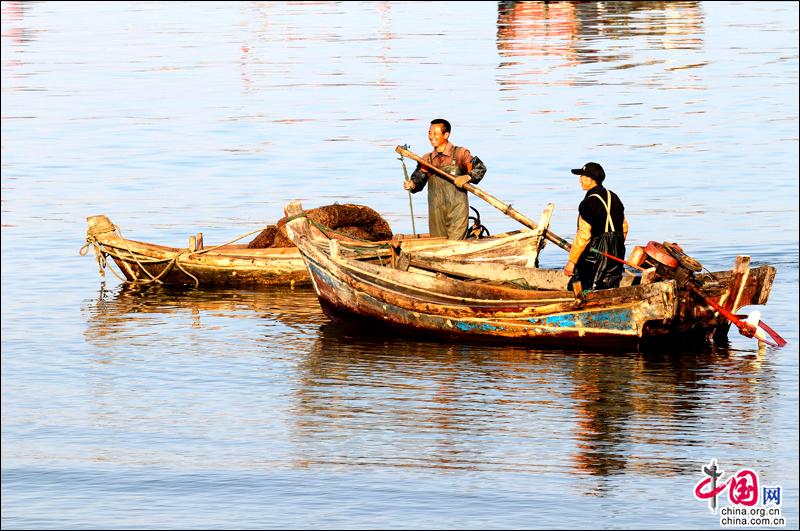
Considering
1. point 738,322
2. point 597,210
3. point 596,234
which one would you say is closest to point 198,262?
point 596,234

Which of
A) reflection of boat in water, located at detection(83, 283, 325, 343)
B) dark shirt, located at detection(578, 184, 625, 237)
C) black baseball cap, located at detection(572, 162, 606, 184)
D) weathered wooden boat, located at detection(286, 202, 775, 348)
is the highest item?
black baseball cap, located at detection(572, 162, 606, 184)

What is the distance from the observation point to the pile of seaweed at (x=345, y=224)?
66.2 ft

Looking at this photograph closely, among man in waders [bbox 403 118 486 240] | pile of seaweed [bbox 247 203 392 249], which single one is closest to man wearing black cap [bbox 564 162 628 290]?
man in waders [bbox 403 118 486 240]

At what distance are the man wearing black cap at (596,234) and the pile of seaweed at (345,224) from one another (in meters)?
4.77

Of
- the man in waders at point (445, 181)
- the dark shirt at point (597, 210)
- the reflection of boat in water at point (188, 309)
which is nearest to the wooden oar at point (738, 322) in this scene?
the dark shirt at point (597, 210)

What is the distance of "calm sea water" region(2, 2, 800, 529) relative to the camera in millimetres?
12328

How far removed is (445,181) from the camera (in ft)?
60.3

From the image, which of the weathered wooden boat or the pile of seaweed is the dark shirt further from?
the pile of seaweed

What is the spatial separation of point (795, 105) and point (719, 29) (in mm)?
20056

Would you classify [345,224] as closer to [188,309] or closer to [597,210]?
[188,309]

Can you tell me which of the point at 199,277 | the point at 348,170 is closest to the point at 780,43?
the point at 348,170

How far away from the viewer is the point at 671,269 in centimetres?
1563

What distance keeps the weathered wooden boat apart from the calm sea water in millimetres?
280

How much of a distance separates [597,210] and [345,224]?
5.57 m
